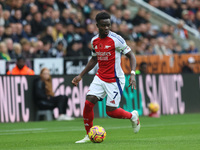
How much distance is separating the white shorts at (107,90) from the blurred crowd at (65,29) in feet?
25.3

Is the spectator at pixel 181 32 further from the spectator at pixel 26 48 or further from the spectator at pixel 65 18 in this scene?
the spectator at pixel 26 48

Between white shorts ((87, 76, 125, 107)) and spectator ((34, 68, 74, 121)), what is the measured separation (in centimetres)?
650

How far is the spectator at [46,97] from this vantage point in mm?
16281

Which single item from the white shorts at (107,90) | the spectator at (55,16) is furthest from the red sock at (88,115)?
the spectator at (55,16)

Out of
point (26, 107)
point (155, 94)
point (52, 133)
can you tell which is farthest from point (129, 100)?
point (52, 133)

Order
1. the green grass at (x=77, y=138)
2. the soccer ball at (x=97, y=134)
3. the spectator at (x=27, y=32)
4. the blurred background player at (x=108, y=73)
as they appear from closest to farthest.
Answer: the green grass at (x=77, y=138) → the soccer ball at (x=97, y=134) → the blurred background player at (x=108, y=73) → the spectator at (x=27, y=32)

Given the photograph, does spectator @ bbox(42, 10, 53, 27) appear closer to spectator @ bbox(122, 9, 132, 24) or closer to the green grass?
spectator @ bbox(122, 9, 132, 24)

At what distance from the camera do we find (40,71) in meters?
17.0

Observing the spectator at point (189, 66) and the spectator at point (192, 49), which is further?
the spectator at point (192, 49)

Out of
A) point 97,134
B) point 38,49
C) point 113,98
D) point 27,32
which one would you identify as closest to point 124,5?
point 27,32

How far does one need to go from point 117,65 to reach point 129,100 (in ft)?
27.8

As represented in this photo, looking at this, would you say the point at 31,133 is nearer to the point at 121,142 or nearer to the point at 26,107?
the point at 121,142

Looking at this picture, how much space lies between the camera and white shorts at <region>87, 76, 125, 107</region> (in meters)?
9.85

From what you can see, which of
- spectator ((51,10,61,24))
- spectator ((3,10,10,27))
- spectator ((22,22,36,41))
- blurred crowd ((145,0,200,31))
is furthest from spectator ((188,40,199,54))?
spectator ((3,10,10,27))
